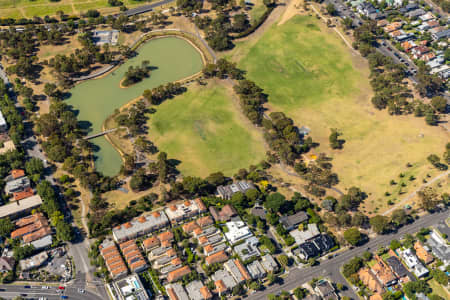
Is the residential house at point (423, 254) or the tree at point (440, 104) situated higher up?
the tree at point (440, 104)

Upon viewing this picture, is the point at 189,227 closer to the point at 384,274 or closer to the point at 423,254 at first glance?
the point at 384,274

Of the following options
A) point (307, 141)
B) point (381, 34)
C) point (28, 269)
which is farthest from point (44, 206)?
point (381, 34)

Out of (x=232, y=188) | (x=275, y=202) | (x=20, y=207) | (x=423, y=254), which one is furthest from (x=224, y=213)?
(x=20, y=207)

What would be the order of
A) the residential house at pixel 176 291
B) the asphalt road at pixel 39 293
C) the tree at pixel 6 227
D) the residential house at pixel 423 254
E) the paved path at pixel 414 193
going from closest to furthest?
1. the residential house at pixel 176 291
2. the asphalt road at pixel 39 293
3. the tree at pixel 6 227
4. the residential house at pixel 423 254
5. the paved path at pixel 414 193

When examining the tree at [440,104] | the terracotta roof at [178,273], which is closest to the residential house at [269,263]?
the terracotta roof at [178,273]

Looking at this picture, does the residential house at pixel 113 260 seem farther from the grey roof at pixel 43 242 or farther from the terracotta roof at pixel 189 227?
the terracotta roof at pixel 189 227

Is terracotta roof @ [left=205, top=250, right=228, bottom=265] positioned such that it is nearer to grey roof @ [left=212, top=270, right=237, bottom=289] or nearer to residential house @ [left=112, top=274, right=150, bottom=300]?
grey roof @ [left=212, top=270, right=237, bottom=289]

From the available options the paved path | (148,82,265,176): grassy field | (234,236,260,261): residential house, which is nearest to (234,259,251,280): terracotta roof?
(234,236,260,261): residential house
